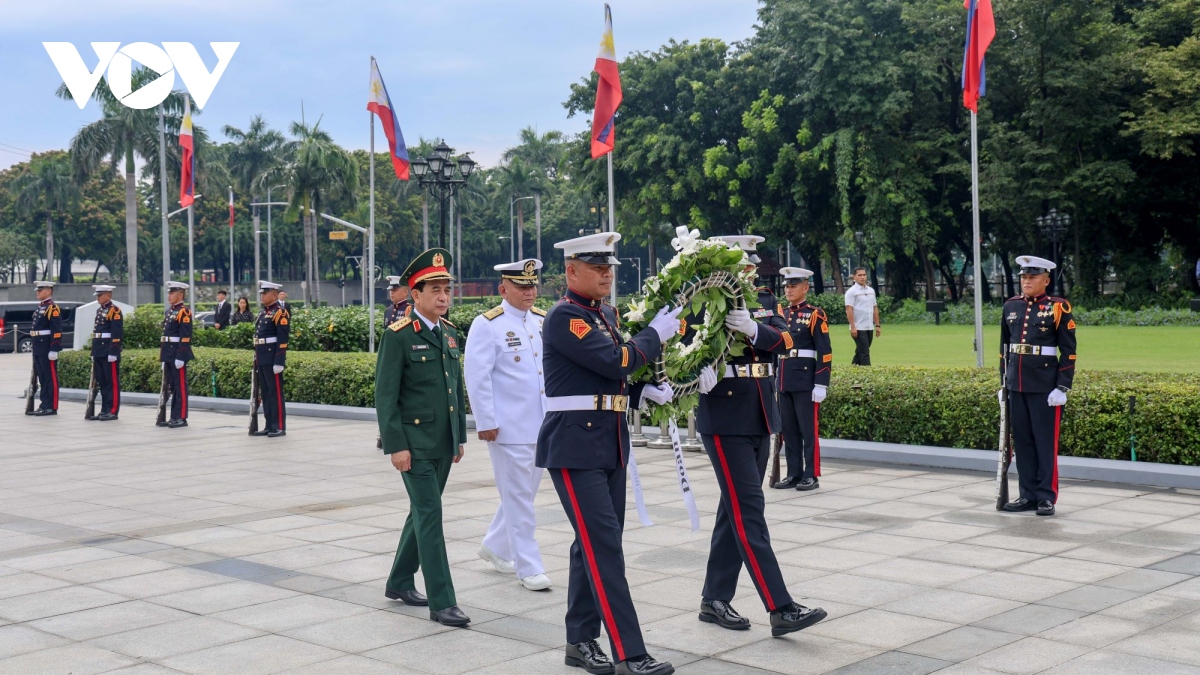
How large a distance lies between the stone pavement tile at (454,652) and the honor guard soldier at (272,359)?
9.78 metres

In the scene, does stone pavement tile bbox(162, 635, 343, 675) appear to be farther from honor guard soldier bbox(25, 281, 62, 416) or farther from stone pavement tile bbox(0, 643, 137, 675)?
honor guard soldier bbox(25, 281, 62, 416)

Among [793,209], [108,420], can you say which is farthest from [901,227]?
[108,420]

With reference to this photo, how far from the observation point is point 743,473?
223 inches

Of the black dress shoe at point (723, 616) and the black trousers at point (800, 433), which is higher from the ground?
the black trousers at point (800, 433)

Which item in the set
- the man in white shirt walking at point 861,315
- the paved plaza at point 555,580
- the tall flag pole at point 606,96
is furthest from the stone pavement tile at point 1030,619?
the man in white shirt walking at point 861,315

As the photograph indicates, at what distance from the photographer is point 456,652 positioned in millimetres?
5508

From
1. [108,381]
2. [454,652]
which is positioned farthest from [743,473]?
[108,381]

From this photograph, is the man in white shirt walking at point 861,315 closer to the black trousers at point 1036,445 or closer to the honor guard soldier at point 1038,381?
the honor guard soldier at point 1038,381

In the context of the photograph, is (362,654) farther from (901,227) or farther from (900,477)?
(901,227)

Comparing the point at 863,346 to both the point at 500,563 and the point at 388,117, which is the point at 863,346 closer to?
the point at 388,117

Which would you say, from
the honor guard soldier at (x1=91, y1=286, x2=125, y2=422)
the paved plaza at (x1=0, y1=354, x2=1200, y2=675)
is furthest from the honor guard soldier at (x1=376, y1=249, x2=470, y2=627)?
the honor guard soldier at (x1=91, y1=286, x2=125, y2=422)

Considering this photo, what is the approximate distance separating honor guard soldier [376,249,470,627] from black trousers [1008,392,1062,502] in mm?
4607

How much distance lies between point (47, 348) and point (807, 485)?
1355 centimetres

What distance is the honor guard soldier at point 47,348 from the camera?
61.1ft
